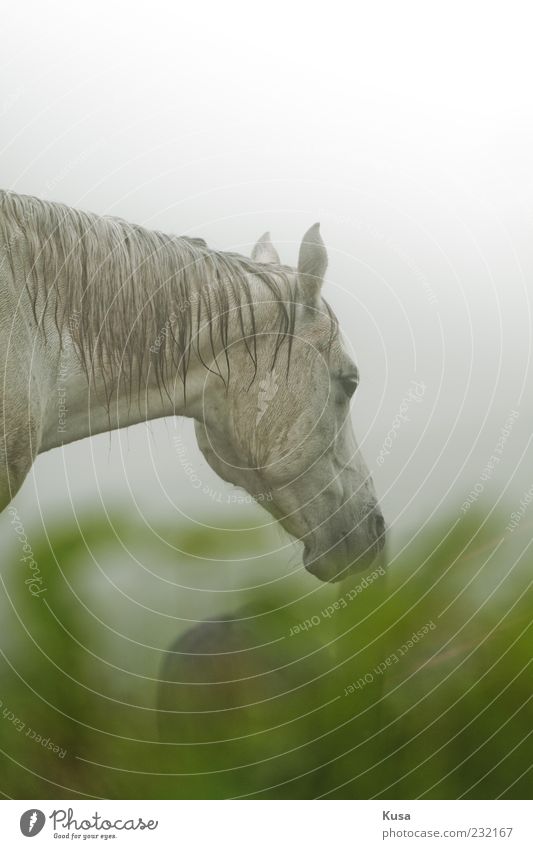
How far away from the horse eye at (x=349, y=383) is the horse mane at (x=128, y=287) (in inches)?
6.1

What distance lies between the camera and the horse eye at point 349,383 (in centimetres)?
171

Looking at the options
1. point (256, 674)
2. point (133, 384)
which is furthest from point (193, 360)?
point (256, 674)

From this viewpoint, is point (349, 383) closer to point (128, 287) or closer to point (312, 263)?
point (312, 263)

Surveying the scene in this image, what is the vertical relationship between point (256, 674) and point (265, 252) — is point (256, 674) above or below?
below

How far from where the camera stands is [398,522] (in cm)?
173

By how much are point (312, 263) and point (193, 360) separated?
295mm

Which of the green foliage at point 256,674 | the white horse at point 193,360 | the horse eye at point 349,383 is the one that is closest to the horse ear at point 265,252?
Result: the white horse at point 193,360

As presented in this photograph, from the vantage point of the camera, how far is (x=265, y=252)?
1.71 metres

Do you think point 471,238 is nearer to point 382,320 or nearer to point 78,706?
point 382,320

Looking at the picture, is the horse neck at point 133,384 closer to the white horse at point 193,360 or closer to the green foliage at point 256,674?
the white horse at point 193,360

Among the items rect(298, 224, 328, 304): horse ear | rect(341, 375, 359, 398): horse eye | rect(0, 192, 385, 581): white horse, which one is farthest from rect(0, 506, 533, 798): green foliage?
rect(298, 224, 328, 304): horse ear

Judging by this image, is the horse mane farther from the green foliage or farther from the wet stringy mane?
the green foliage

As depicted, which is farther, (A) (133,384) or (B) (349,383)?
(B) (349,383)

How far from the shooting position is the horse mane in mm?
1503
